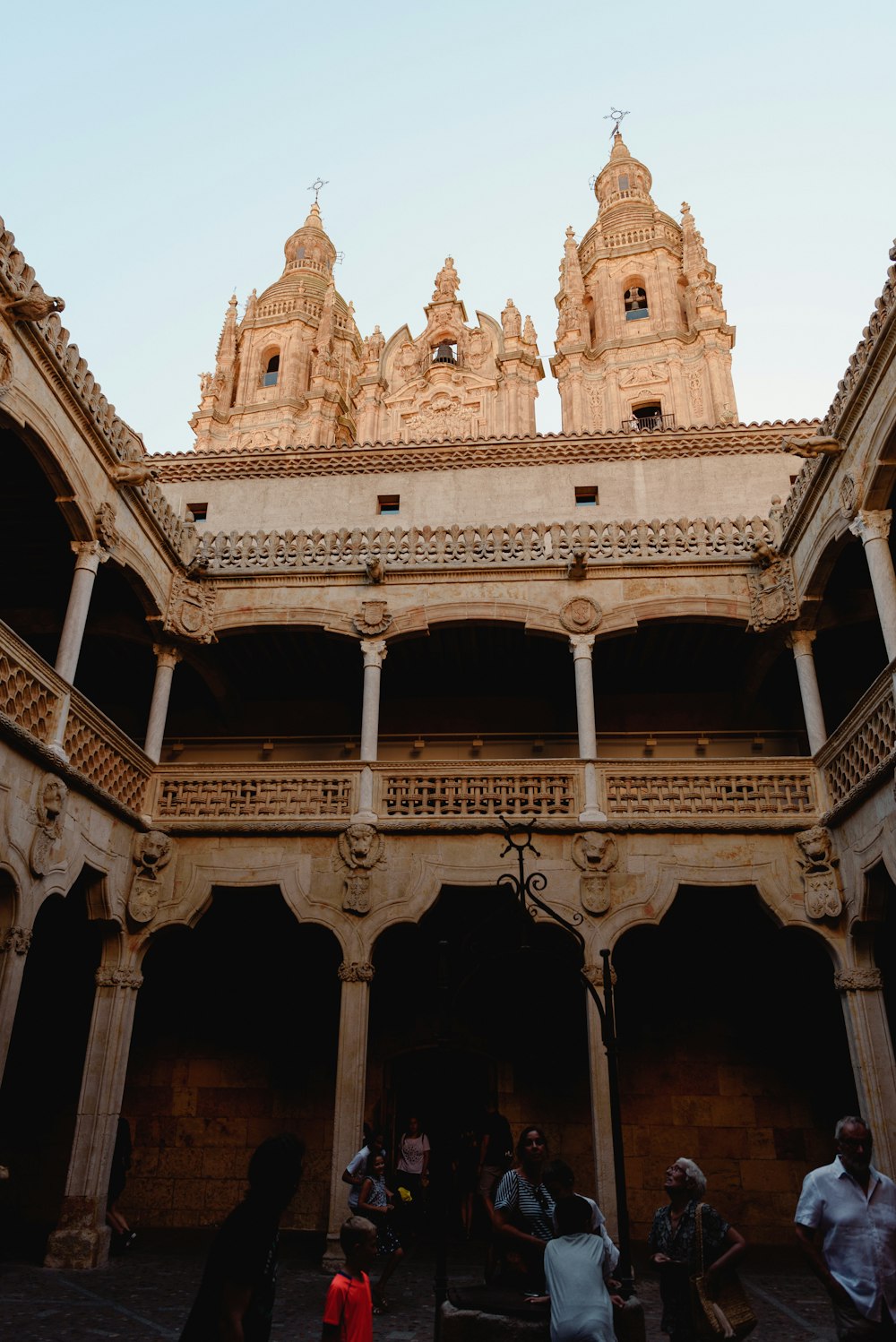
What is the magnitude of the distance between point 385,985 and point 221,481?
10506 mm

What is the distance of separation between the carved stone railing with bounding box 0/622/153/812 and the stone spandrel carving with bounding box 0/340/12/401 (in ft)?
7.59

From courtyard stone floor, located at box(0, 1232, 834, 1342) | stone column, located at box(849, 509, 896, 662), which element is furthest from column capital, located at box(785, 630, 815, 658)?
courtyard stone floor, located at box(0, 1232, 834, 1342)

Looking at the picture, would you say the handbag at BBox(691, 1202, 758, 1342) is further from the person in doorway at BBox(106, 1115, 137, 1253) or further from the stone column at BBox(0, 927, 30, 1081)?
the person in doorway at BBox(106, 1115, 137, 1253)

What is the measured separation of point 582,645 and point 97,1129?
8367 millimetres

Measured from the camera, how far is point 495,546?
13.7 m

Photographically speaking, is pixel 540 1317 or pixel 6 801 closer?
pixel 540 1317

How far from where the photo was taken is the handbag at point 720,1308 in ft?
14.5

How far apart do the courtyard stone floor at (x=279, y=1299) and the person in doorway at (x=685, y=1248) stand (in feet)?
11.4

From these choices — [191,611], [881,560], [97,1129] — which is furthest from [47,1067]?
[881,560]

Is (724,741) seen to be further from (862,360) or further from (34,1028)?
(34,1028)

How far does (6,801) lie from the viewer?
9023mm

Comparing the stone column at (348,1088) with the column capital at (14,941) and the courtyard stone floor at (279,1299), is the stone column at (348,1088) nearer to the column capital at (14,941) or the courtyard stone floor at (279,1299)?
the courtyard stone floor at (279,1299)

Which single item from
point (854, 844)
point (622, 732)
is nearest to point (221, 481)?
point (622, 732)

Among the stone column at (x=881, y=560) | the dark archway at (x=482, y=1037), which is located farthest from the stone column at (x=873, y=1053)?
the stone column at (x=881, y=560)
